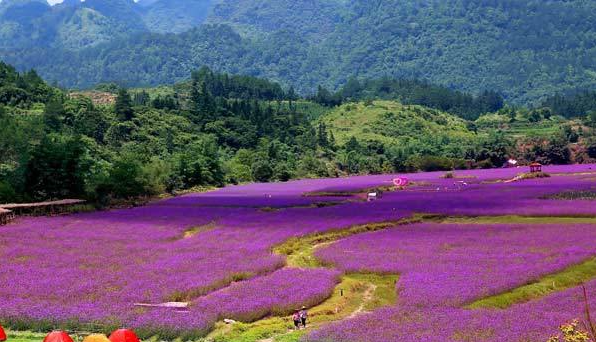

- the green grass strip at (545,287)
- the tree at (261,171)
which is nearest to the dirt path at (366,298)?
the green grass strip at (545,287)

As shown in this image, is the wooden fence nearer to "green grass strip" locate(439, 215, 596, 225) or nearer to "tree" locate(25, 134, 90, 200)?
"tree" locate(25, 134, 90, 200)

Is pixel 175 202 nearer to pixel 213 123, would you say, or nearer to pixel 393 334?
pixel 393 334

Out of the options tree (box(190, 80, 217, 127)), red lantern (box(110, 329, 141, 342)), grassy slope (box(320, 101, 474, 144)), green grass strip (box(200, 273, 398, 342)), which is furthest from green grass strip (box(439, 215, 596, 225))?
grassy slope (box(320, 101, 474, 144))

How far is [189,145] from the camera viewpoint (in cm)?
13138

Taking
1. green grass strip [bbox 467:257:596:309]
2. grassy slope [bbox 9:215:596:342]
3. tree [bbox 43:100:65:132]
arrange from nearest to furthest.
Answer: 1. grassy slope [bbox 9:215:596:342]
2. green grass strip [bbox 467:257:596:309]
3. tree [bbox 43:100:65:132]

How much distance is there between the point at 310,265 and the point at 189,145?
9052 cm

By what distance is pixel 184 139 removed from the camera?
135500 mm

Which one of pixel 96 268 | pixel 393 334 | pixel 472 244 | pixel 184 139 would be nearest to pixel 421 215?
pixel 472 244

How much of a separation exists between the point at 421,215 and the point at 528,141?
317 feet

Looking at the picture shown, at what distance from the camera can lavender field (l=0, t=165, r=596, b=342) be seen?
92.7 feet

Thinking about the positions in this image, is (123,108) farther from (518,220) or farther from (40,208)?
(518,220)

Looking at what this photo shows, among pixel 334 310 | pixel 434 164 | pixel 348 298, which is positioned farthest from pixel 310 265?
pixel 434 164

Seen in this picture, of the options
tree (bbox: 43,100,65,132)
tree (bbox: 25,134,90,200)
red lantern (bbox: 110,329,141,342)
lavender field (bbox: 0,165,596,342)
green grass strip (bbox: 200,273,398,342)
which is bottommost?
green grass strip (bbox: 200,273,398,342)

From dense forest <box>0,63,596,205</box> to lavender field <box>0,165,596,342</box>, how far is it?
31.2 feet
